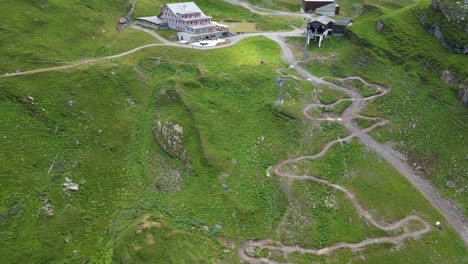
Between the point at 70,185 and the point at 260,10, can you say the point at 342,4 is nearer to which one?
the point at 260,10

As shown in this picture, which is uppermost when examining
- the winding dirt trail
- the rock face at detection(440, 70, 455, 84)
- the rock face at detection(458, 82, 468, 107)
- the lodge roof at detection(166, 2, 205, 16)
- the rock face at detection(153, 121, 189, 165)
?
the lodge roof at detection(166, 2, 205, 16)

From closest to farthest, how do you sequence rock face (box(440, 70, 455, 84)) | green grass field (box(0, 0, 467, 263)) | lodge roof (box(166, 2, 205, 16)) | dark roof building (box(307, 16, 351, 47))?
green grass field (box(0, 0, 467, 263)) → rock face (box(440, 70, 455, 84)) → dark roof building (box(307, 16, 351, 47)) → lodge roof (box(166, 2, 205, 16))

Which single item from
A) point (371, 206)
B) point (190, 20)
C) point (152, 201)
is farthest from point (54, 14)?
point (371, 206)

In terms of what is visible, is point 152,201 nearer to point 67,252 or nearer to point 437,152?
point 67,252

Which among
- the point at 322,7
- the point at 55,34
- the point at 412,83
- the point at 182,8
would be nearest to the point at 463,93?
the point at 412,83

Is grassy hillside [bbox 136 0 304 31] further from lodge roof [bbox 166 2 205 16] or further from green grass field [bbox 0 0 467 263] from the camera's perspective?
green grass field [bbox 0 0 467 263]

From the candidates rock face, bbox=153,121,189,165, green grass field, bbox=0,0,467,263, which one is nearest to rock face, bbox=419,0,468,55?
green grass field, bbox=0,0,467,263
